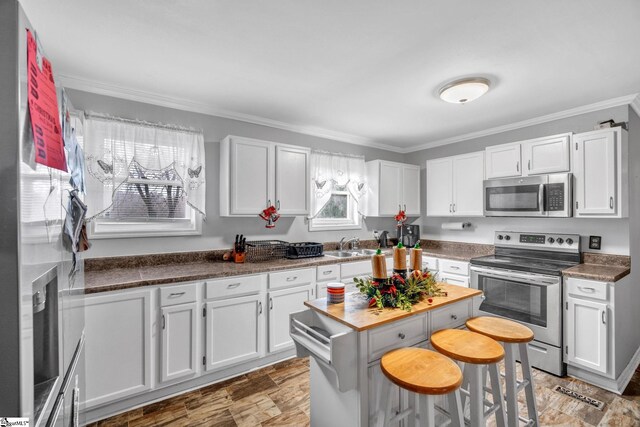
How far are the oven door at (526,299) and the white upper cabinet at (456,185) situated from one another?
0.91m

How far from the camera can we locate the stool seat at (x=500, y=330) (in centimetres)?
169

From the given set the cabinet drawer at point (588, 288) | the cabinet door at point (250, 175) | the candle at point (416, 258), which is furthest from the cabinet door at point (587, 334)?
the cabinet door at point (250, 175)

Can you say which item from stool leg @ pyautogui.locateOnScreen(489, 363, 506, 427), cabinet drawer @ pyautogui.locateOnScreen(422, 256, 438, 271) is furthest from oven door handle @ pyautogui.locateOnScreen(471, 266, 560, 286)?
stool leg @ pyautogui.locateOnScreen(489, 363, 506, 427)

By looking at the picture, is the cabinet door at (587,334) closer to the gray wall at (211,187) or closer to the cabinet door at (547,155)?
the cabinet door at (547,155)

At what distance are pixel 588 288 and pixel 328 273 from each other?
91.3 inches

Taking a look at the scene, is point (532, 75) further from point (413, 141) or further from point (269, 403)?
point (269, 403)

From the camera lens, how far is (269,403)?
2311 mm

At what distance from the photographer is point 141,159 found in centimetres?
269

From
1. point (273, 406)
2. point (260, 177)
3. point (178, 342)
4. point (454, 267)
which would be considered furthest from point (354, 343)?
point (454, 267)

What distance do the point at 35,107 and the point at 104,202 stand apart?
2.04 m

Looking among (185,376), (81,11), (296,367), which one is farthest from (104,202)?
(296,367)

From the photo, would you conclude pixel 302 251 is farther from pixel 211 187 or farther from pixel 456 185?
pixel 456 185

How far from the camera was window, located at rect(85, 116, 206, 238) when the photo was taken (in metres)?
2.50

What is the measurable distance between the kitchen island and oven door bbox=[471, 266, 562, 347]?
1.40m
